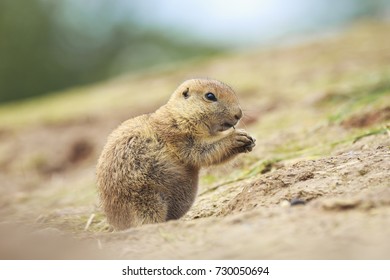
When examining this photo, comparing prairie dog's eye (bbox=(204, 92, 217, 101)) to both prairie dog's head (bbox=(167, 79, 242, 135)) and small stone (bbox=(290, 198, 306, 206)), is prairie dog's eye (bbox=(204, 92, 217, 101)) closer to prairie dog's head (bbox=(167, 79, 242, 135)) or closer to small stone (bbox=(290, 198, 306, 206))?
prairie dog's head (bbox=(167, 79, 242, 135))

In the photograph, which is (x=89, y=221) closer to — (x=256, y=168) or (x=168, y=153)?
(x=168, y=153)

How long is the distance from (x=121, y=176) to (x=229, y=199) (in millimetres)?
970

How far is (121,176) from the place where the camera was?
4.86 meters

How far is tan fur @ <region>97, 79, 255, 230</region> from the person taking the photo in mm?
4855

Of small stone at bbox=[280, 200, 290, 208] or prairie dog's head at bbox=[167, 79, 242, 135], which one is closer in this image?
small stone at bbox=[280, 200, 290, 208]

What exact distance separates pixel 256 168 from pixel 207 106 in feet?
3.50

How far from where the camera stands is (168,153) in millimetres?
5016

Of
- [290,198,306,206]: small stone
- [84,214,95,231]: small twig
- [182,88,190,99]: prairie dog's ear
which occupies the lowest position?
[290,198,306,206]: small stone

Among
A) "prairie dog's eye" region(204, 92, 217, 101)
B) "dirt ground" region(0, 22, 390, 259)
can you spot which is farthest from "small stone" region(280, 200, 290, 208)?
"prairie dog's eye" region(204, 92, 217, 101)

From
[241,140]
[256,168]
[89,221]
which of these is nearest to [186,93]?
[241,140]

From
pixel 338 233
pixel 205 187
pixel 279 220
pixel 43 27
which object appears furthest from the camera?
pixel 43 27

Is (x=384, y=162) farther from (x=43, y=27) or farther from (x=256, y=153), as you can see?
(x=43, y=27)
